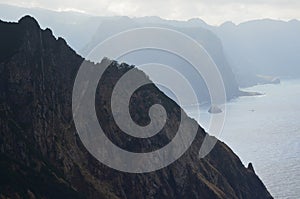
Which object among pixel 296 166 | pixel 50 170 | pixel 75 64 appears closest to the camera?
pixel 50 170

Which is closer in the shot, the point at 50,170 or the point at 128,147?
the point at 50,170

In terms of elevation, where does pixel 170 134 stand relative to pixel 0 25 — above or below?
below

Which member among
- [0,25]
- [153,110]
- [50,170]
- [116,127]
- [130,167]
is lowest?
[50,170]

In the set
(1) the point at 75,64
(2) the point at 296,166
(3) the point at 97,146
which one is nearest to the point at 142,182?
(3) the point at 97,146

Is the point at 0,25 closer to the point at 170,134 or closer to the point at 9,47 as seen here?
the point at 9,47

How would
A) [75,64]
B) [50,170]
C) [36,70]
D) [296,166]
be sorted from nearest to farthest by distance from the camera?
[50,170], [36,70], [75,64], [296,166]

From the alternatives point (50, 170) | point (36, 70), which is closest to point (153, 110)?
point (36, 70)
